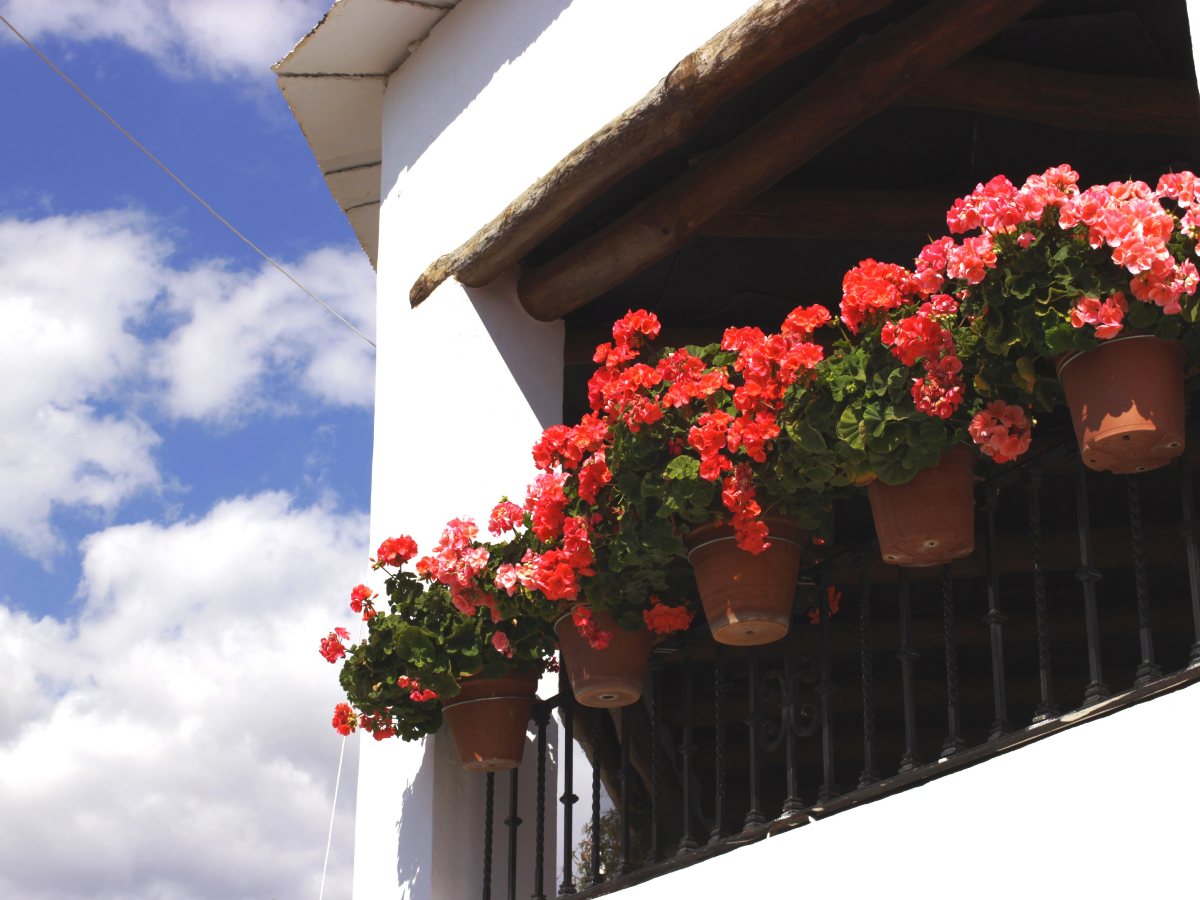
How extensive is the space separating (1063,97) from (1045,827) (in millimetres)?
2584

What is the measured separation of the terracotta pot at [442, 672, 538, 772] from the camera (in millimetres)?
4750

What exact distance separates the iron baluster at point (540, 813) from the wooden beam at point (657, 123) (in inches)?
57.3

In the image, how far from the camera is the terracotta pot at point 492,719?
4.75 m

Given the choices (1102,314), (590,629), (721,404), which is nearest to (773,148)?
(721,404)

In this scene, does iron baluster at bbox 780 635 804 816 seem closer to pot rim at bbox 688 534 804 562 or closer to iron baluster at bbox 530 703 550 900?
pot rim at bbox 688 534 804 562

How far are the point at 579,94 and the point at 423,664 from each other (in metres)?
1.84

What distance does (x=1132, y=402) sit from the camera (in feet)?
11.2

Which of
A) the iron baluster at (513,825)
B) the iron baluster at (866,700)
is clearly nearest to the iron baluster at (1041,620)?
the iron baluster at (866,700)

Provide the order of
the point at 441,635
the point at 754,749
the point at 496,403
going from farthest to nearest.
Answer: the point at 496,403, the point at 441,635, the point at 754,749

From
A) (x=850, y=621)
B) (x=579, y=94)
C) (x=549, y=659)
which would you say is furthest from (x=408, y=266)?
(x=850, y=621)

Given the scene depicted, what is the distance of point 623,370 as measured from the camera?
432 cm

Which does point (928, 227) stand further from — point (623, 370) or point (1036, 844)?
point (1036, 844)

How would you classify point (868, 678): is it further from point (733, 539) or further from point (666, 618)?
point (666, 618)

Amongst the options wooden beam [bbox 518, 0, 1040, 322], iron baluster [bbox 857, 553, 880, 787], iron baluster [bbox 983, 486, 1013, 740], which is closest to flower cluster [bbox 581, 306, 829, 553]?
iron baluster [bbox 857, 553, 880, 787]
